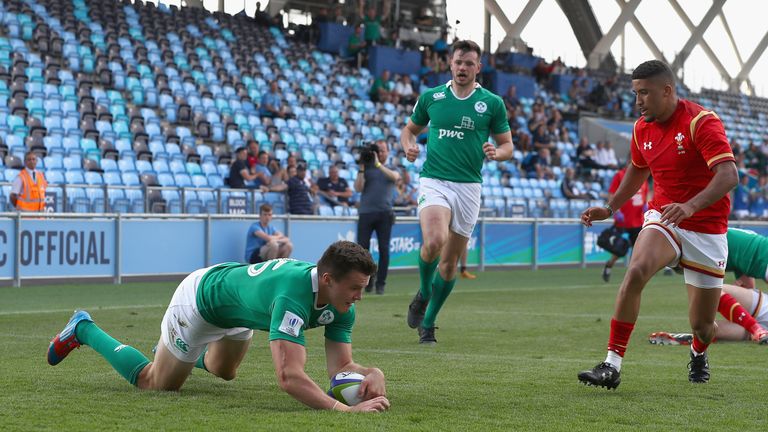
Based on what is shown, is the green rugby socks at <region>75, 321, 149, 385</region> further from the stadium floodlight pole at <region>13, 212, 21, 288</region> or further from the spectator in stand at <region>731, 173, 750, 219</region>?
the spectator in stand at <region>731, 173, 750, 219</region>

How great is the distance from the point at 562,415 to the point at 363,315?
7.05 m

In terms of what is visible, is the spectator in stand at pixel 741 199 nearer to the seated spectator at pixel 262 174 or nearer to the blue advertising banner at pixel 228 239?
the seated spectator at pixel 262 174

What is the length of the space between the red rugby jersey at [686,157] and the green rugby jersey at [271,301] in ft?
7.73

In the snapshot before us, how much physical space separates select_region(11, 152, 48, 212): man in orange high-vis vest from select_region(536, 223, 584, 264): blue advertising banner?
11493 mm

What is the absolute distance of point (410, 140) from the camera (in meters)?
9.99

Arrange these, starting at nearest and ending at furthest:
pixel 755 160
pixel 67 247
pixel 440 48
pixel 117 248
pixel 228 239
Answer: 1. pixel 67 247
2. pixel 117 248
3. pixel 228 239
4. pixel 440 48
5. pixel 755 160

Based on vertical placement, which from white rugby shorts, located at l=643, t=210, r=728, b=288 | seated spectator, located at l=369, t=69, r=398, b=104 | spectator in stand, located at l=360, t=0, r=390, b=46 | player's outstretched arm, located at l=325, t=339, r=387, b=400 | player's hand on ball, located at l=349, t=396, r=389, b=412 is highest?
spectator in stand, located at l=360, t=0, r=390, b=46

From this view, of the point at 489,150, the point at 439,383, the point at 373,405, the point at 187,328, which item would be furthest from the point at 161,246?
the point at 373,405

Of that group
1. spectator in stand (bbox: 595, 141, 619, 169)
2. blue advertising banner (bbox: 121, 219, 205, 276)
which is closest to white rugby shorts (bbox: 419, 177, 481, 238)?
blue advertising banner (bbox: 121, 219, 205, 276)

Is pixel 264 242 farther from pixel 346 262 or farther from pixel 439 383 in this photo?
pixel 346 262

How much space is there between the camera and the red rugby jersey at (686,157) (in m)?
6.87

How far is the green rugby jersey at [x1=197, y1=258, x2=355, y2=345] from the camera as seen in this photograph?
17.7ft

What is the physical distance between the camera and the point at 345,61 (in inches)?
1323

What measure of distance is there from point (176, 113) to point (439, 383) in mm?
18984
